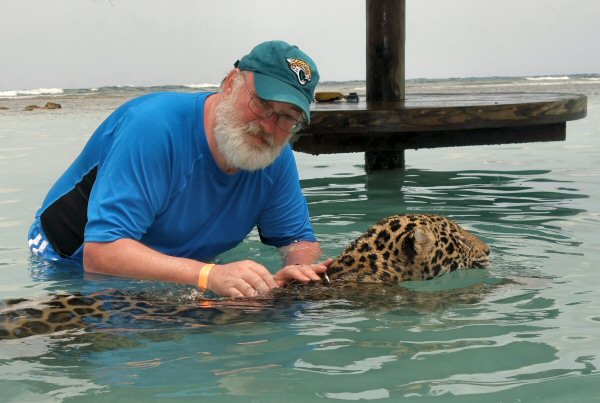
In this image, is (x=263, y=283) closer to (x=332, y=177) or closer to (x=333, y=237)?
(x=333, y=237)

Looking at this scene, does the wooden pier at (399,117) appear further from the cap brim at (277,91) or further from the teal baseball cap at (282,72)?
the cap brim at (277,91)

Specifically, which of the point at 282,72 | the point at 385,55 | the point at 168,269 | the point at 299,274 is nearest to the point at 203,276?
the point at 168,269

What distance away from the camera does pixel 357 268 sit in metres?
4.49

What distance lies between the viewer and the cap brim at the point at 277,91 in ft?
13.9

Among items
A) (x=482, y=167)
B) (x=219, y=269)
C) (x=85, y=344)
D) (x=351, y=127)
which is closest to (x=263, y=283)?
(x=219, y=269)

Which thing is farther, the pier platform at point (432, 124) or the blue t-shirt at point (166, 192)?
the pier platform at point (432, 124)

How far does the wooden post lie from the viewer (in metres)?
10.3

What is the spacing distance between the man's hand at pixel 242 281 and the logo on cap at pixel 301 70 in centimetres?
99

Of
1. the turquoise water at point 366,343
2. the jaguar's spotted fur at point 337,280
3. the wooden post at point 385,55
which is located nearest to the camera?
the turquoise water at point 366,343

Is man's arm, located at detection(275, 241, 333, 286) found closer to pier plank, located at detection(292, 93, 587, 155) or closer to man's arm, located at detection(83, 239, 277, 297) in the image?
man's arm, located at detection(83, 239, 277, 297)

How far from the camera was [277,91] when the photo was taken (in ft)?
14.0

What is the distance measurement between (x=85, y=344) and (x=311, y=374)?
3.39ft

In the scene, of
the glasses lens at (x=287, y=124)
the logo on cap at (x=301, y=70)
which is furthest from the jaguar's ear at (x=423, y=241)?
the logo on cap at (x=301, y=70)

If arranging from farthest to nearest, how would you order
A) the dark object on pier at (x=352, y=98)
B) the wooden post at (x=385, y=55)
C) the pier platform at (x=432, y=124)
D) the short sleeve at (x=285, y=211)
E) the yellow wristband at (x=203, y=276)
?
the dark object on pier at (x=352, y=98) < the wooden post at (x=385, y=55) < the pier platform at (x=432, y=124) < the short sleeve at (x=285, y=211) < the yellow wristband at (x=203, y=276)
